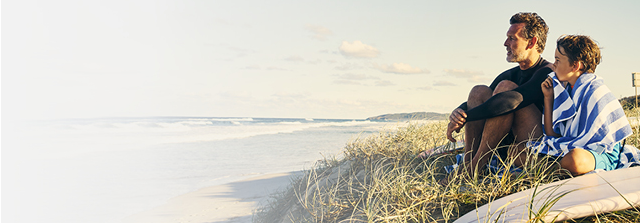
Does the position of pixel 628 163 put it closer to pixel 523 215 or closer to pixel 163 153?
pixel 523 215

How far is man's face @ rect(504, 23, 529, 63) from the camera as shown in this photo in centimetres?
261

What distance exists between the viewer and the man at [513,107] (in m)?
2.43

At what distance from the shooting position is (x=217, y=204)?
233 inches

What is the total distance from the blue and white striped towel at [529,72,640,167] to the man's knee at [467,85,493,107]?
17.8 inches

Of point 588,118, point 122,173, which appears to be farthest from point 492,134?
point 122,173

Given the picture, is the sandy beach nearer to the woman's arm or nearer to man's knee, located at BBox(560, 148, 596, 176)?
the woman's arm

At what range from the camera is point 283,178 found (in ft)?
24.2

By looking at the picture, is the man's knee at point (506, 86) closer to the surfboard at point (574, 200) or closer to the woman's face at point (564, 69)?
the woman's face at point (564, 69)

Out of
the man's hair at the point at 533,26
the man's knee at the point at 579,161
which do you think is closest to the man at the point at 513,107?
the man's hair at the point at 533,26

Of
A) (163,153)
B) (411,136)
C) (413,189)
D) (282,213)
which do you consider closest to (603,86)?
(413,189)

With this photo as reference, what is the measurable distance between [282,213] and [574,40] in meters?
3.15

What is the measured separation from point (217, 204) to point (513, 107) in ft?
16.1

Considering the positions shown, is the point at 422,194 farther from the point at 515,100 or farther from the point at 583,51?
the point at 583,51

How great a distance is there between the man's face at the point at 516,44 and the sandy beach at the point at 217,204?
122 inches
